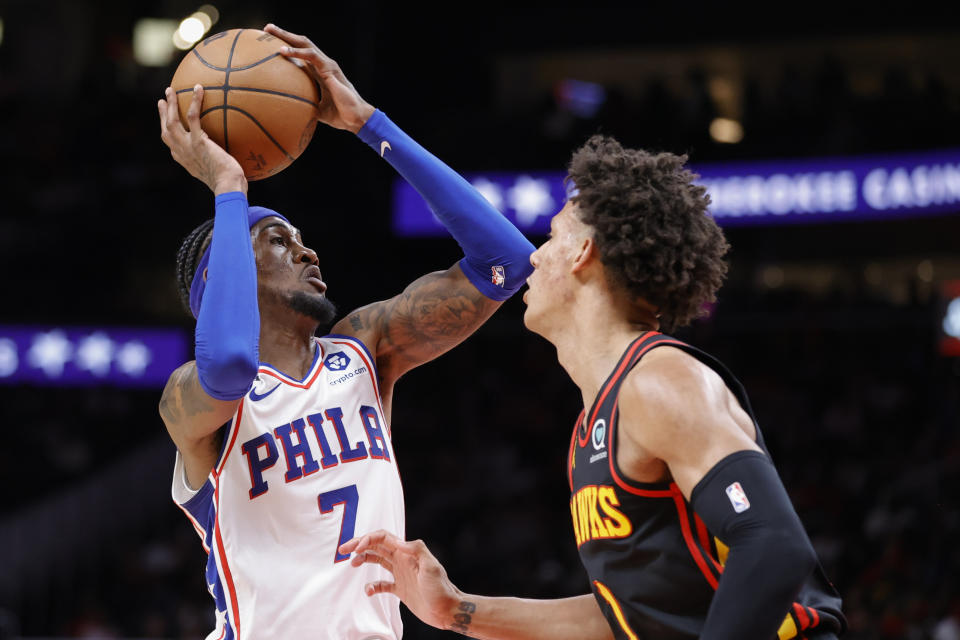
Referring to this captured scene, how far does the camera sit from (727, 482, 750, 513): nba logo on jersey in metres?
2.02

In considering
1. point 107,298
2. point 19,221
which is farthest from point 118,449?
point 19,221

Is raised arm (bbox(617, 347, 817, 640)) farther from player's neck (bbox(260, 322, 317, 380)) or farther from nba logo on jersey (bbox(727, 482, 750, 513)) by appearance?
player's neck (bbox(260, 322, 317, 380))

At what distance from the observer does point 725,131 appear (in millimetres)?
12117

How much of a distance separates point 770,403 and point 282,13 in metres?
8.04

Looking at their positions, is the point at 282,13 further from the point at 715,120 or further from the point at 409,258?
the point at 715,120

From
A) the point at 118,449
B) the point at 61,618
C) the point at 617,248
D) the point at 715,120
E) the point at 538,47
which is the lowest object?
the point at 61,618

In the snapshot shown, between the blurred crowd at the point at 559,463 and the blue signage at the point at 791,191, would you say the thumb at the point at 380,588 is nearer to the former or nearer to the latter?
the blurred crowd at the point at 559,463

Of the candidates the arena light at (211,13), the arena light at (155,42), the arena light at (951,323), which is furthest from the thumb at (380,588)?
the arena light at (155,42)

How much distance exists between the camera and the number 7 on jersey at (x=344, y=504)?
10.1 feet

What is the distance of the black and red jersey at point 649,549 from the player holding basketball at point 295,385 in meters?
0.92

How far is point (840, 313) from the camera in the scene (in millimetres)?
11227

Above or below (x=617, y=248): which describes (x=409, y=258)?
above

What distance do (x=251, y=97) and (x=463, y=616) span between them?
1643 millimetres

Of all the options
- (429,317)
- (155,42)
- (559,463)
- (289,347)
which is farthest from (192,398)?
(155,42)
